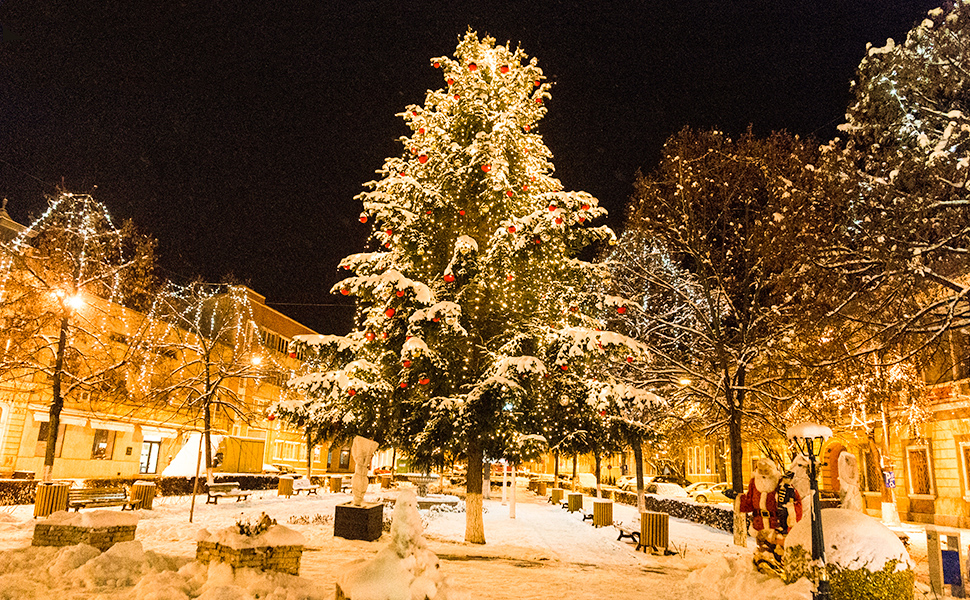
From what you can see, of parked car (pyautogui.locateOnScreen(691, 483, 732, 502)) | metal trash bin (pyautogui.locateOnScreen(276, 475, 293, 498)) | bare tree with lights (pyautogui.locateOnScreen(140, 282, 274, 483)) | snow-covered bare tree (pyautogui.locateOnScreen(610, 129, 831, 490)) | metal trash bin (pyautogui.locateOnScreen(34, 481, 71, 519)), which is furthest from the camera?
parked car (pyautogui.locateOnScreen(691, 483, 732, 502))

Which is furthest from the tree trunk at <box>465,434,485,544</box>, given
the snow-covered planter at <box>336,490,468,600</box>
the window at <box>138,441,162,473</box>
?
the window at <box>138,441,162,473</box>

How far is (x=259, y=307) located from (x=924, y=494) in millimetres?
45953

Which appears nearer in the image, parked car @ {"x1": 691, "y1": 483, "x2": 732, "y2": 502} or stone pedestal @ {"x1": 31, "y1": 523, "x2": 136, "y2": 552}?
stone pedestal @ {"x1": 31, "y1": 523, "x2": 136, "y2": 552}

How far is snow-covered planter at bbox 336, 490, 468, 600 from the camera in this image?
5715 mm

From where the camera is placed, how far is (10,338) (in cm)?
1852

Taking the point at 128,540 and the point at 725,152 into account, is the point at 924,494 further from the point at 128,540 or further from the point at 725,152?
the point at 128,540

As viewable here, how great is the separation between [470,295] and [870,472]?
84.1 feet

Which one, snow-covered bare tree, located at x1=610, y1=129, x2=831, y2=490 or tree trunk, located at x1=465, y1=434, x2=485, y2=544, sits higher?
snow-covered bare tree, located at x1=610, y1=129, x2=831, y2=490

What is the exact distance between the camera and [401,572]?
5887 millimetres

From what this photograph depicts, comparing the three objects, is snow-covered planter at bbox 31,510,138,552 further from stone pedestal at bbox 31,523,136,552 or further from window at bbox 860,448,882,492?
window at bbox 860,448,882,492

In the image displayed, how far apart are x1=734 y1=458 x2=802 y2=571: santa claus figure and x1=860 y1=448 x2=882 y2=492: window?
2364 cm

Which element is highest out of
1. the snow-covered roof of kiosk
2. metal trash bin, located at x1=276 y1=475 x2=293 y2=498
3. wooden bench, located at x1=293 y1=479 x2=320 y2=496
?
the snow-covered roof of kiosk

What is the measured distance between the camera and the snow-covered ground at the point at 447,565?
7262mm

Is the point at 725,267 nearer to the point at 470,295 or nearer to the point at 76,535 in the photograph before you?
the point at 470,295
